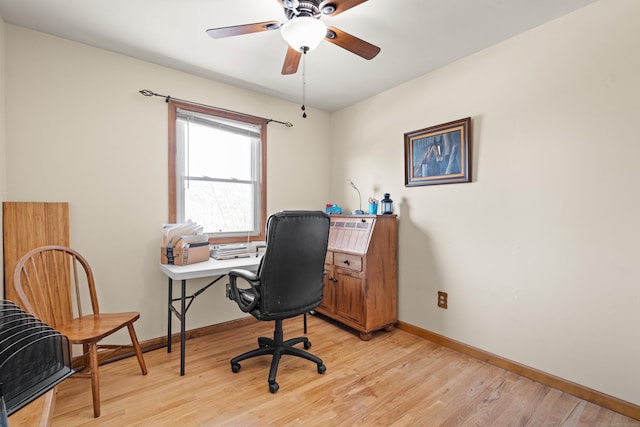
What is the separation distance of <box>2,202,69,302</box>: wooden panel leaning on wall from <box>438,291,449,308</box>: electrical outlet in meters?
3.01

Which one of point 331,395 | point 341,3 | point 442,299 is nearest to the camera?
point 341,3

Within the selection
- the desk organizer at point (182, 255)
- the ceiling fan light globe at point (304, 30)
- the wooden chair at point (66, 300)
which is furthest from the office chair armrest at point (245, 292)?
the ceiling fan light globe at point (304, 30)

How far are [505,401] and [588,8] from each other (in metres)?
2.52

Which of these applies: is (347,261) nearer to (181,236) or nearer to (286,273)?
(286,273)

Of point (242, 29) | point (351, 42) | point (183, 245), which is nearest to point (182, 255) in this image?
point (183, 245)

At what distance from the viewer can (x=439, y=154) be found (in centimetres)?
261

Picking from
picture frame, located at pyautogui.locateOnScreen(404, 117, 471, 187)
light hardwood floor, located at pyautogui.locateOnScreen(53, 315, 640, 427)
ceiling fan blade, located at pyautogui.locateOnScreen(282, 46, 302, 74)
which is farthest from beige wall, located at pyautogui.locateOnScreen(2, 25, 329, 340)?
picture frame, located at pyautogui.locateOnScreen(404, 117, 471, 187)

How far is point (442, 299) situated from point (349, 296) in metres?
0.84

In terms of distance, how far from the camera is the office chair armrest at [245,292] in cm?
191

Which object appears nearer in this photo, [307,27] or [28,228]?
[307,27]

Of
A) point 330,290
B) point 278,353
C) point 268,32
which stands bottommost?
point 278,353

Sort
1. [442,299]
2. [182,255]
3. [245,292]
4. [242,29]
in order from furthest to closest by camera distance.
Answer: [442,299] < [182,255] < [245,292] < [242,29]

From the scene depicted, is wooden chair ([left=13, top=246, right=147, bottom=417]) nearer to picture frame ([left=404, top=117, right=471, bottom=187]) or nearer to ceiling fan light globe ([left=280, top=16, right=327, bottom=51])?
ceiling fan light globe ([left=280, top=16, right=327, bottom=51])

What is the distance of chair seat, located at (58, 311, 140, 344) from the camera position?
1.66m
